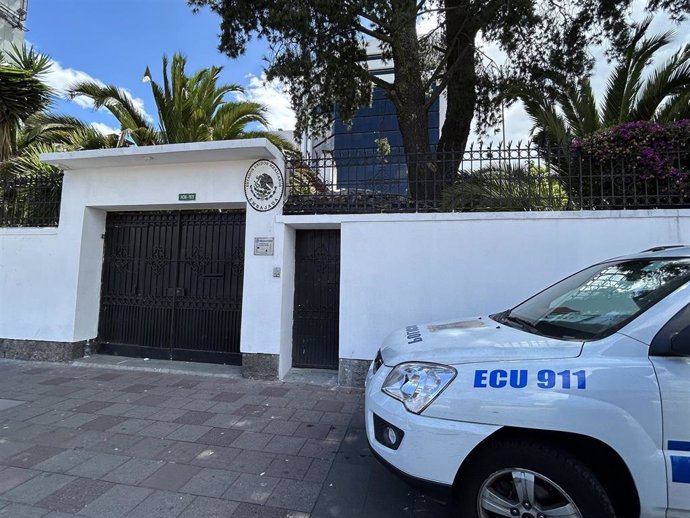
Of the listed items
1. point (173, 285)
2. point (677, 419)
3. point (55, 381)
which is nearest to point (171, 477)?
point (677, 419)

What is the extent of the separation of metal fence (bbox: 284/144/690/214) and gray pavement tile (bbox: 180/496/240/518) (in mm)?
4120

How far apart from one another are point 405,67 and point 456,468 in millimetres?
6946

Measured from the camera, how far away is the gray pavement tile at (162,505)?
2.81 meters

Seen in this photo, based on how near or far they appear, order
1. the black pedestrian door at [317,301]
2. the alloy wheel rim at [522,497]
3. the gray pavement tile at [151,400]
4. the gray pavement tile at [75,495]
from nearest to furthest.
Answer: the alloy wheel rim at [522,497]
the gray pavement tile at [75,495]
the gray pavement tile at [151,400]
the black pedestrian door at [317,301]

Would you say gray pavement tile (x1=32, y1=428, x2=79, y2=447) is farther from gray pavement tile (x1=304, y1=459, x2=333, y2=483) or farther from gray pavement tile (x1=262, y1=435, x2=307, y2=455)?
gray pavement tile (x1=304, y1=459, x2=333, y2=483)

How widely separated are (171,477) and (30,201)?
662 cm

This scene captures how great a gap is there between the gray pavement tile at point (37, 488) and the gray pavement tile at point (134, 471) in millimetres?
314

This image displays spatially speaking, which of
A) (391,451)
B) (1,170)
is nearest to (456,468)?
(391,451)

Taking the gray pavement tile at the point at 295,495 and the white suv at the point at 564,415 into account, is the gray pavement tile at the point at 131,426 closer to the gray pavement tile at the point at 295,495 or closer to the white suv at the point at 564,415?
the gray pavement tile at the point at 295,495

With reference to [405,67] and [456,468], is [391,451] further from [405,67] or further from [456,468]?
[405,67]

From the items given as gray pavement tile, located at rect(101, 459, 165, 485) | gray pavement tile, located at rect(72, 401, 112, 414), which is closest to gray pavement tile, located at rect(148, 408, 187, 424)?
gray pavement tile, located at rect(72, 401, 112, 414)

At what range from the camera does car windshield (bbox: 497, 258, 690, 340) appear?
7.80 feet

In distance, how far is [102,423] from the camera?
438cm

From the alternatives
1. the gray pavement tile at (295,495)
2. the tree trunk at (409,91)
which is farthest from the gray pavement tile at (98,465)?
the tree trunk at (409,91)
